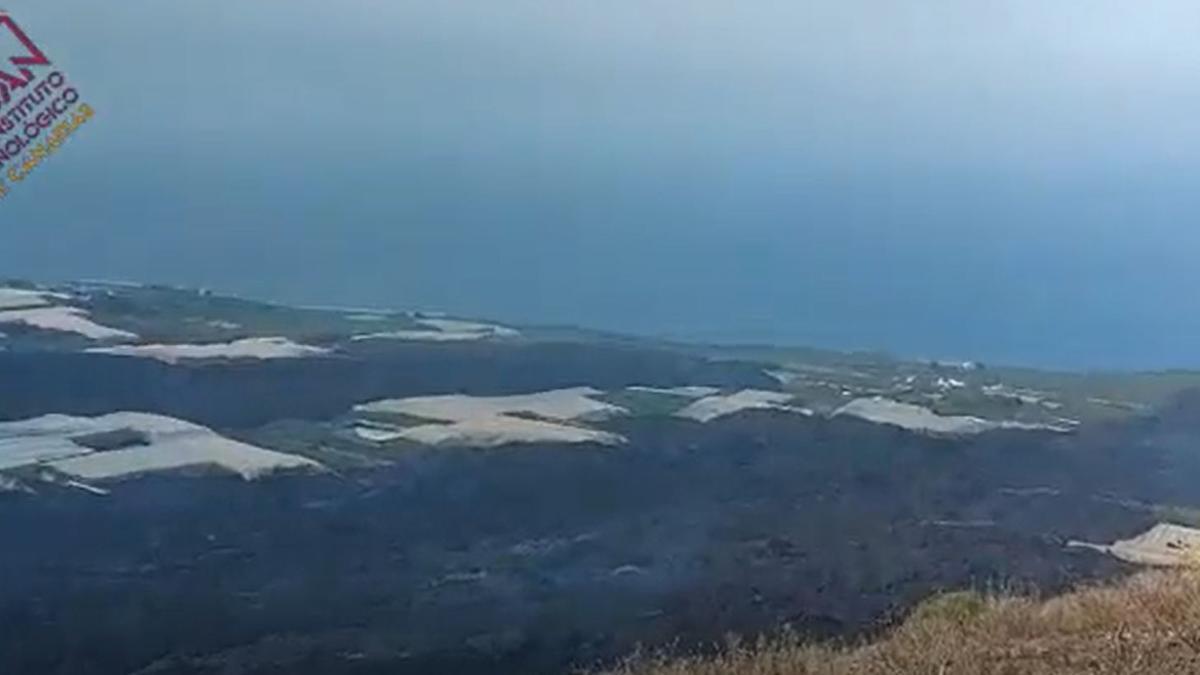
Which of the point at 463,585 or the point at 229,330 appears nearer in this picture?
the point at 463,585

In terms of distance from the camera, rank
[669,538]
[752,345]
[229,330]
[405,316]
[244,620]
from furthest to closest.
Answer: [752,345] < [405,316] < [229,330] < [669,538] < [244,620]

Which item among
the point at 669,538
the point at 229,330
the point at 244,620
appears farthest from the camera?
the point at 229,330

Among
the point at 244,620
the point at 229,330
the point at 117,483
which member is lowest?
the point at 244,620

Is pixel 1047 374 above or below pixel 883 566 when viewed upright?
above

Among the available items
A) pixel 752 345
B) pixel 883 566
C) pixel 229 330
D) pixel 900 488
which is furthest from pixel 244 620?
pixel 752 345

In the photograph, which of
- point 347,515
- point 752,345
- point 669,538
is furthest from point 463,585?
point 752,345

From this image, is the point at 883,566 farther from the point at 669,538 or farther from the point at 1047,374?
the point at 1047,374

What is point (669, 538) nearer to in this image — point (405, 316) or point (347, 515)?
point (347, 515)
